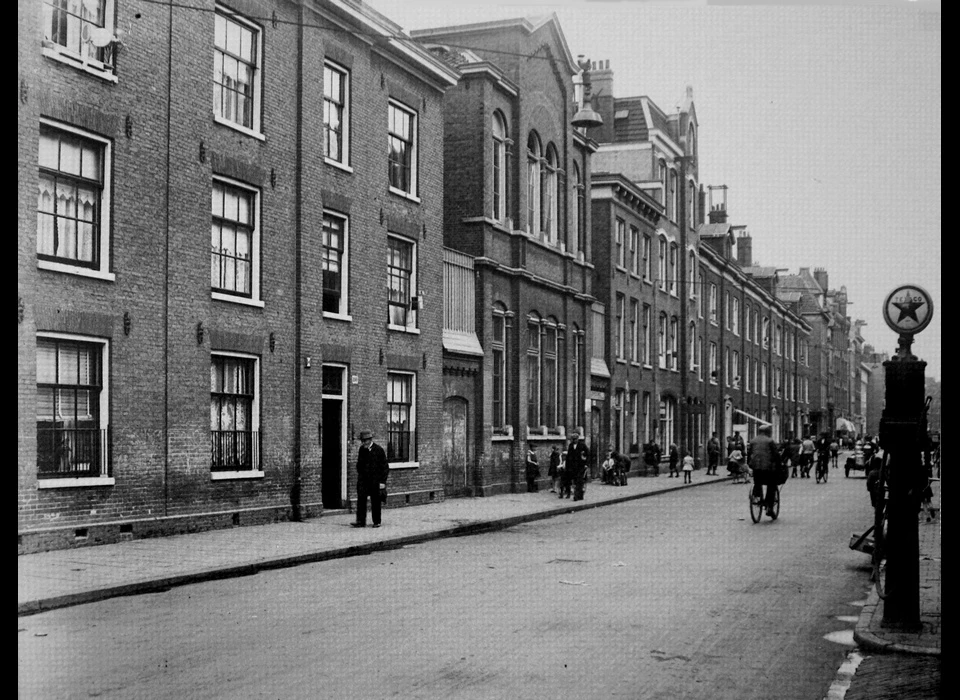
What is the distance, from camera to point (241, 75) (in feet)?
61.4

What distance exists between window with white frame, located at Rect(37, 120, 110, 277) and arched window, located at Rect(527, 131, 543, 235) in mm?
17644

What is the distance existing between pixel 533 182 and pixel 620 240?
10697mm

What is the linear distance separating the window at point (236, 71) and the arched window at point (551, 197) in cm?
1480

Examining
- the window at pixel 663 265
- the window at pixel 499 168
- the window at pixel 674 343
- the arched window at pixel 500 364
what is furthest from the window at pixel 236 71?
the window at pixel 674 343

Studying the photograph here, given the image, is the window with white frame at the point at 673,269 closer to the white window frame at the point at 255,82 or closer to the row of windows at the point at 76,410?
the white window frame at the point at 255,82

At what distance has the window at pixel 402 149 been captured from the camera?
78.4 feet

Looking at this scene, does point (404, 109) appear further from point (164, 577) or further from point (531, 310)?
point (164, 577)

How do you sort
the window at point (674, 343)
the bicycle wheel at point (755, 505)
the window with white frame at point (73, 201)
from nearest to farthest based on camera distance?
the window with white frame at point (73, 201) → the bicycle wheel at point (755, 505) → the window at point (674, 343)

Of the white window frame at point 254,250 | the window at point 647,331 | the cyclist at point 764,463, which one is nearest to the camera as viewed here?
the white window frame at point 254,250

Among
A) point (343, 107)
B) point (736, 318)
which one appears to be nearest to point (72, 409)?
point (343, 107)

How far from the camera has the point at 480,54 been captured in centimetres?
3028

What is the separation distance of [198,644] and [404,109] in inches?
715

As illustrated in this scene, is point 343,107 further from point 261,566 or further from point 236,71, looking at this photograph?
point 261,566

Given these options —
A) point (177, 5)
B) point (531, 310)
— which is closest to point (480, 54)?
point (531, 310)
